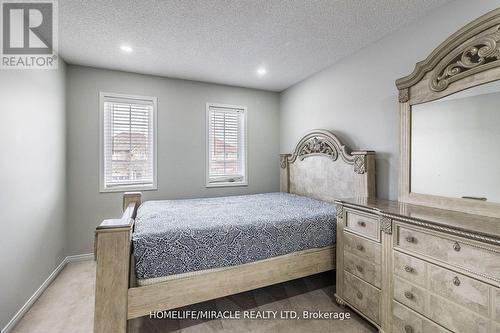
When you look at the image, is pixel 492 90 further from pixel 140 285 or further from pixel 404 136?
pixel 140 285

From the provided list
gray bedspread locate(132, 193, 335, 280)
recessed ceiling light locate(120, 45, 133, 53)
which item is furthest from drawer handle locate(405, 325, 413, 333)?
recessed ceiling light locate(120, 45, 133, 53)

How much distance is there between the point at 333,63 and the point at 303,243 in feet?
7.89

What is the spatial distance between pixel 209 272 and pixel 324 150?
7.08 feet

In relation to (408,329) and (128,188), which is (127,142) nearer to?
(128,188)

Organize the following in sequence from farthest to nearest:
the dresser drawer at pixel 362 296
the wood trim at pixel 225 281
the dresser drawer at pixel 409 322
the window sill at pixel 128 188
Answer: the window sill at pixel 128 188 < the dresser drawer at pixel 362 296 < the wood trim at pixel 225 281 < the dresser drawer at pixel 409 322

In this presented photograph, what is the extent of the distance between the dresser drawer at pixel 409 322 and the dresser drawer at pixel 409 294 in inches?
Result: 1.6

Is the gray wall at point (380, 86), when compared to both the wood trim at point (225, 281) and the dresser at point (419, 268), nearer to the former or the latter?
the dresser at point (419, 268)

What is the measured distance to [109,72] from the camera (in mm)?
3311

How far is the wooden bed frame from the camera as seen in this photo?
1521 millimetres

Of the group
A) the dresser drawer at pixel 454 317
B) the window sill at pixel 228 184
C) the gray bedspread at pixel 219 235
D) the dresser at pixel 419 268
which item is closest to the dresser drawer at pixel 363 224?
the dresser at pixel 419 268

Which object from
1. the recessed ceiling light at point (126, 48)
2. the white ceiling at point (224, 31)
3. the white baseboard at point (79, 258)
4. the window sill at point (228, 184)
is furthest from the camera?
the window sill at point (228, 184)

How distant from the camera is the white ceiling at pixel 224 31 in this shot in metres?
1.99

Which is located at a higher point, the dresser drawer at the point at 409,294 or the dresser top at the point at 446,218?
the dresser top at the point at 446,218

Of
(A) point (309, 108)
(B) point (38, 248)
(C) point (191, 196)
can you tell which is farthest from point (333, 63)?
(B) point (38, 248)
